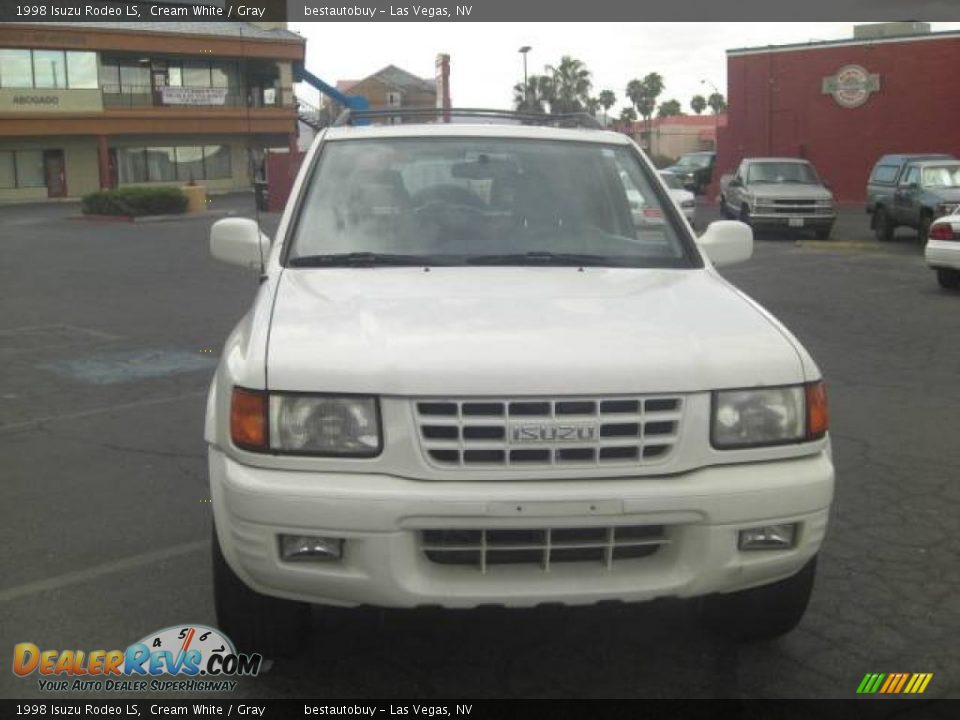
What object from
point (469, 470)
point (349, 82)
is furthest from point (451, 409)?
point (349, 82)

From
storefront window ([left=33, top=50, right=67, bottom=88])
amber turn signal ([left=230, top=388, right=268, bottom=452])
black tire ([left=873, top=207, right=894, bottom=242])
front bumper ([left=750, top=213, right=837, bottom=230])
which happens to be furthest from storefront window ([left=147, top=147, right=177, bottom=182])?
amber turn signal ([left=230, top=388, right=268, bottom=452])

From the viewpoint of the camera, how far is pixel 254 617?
3.33m

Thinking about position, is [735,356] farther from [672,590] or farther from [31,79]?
[31,79]

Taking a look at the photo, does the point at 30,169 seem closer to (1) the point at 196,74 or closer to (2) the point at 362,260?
(1) the point at 196,74

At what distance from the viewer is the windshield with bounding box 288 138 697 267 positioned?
4.18 meters

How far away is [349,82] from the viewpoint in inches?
4289

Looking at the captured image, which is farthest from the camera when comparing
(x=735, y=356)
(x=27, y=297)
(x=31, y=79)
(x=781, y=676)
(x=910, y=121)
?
(x=31, y=79)

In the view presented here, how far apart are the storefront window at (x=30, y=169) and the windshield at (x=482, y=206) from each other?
1859 inches

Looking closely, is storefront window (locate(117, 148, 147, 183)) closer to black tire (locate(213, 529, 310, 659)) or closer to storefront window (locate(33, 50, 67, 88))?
storefront window (locate(33, 50, 67, 88))

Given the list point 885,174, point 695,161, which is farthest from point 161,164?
point 885,174

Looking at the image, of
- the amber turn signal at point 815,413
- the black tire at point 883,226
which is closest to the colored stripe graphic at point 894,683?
the amber turn signal at point 815,413

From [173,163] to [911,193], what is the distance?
39779 millimetres

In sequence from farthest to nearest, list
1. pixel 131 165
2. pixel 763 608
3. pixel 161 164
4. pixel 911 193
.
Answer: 1. pixel 161 164
2. pixel 131 165
3. pixel 911 193
4. pixel 763 608

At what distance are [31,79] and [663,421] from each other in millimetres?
48700
